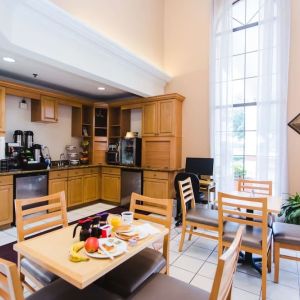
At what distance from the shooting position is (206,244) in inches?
129

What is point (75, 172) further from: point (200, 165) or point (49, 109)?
point (200, 165)

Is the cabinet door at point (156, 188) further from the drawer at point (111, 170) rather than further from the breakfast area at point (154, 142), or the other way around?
the drawer at point (111, 170)

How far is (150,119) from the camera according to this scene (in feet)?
16.9

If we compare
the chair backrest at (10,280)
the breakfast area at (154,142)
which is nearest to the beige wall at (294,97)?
the breakfast area at (154,142)

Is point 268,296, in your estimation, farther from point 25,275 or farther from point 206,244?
point 25,275

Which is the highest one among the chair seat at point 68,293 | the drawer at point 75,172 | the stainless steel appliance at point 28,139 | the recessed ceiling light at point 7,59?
the recessed ceiling light at point 7,59

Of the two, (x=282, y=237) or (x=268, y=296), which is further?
(x=282, y=237)

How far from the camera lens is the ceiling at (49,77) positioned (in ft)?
12.0

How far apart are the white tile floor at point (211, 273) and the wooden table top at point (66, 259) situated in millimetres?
1118

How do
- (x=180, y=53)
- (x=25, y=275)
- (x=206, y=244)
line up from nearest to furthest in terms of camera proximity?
(x=25, y=275), (x=206, y=244), (x=180, y=53)

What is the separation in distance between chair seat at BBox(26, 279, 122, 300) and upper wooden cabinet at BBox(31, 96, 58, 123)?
3.89 metres

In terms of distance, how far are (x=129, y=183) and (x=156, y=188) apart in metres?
0.70

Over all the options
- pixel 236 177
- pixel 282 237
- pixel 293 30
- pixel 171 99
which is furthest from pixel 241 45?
pixel 282 237

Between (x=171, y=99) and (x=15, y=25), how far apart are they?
3099 mm
